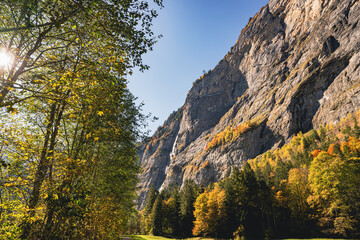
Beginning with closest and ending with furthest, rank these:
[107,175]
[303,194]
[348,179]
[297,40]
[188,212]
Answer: [107,175]
[348,179]
[303,194]
[188,212]
[297,40]

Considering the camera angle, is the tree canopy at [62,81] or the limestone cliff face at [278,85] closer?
the tree canopy at [62,81]

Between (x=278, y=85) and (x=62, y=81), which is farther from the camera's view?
(x=278, y=85)

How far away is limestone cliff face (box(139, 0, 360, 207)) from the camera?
93.6 meters

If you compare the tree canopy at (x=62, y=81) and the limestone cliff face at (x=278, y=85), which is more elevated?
the limestone cliff face at (x=278, y=85)

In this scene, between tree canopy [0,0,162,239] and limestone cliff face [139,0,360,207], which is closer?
tree canopy [0,0,162,239]

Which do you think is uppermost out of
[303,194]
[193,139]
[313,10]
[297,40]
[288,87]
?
[313,10]

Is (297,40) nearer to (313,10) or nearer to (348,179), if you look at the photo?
(313,10)

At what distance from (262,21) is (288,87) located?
94838 mm

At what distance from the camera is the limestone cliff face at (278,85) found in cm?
9361

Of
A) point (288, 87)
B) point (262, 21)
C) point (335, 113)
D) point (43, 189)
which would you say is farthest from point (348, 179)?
point (262, 21)

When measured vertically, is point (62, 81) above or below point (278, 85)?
below

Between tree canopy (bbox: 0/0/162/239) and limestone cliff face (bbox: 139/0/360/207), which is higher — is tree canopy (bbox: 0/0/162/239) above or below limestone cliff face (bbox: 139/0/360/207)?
below

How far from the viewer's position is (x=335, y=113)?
275ft

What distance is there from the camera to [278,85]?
125 meters
